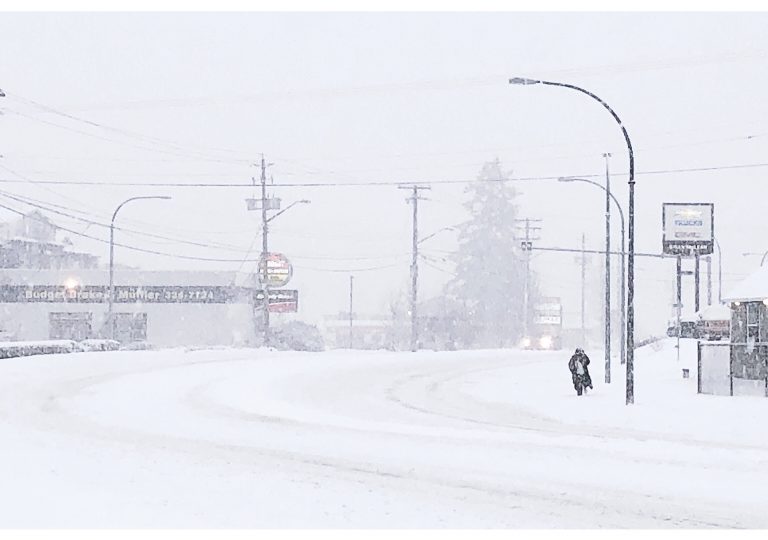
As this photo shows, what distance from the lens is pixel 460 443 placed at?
68.4ft

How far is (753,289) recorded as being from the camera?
1361 inches

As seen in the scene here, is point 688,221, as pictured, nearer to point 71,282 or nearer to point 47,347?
point 47,347

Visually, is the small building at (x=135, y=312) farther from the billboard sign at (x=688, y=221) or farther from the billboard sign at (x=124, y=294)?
the billboard sign at (x=688, y=221)

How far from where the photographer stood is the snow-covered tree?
110m

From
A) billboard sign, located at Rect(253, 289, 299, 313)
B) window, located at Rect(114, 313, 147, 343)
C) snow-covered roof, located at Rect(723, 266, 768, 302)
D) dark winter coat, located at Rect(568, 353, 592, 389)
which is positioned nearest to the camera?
snow-covered roof, located at Rect(723, 266, 768, 302)

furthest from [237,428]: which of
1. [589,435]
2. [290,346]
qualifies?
[290,346]

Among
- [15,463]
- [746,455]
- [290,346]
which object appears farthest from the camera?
[290,346]

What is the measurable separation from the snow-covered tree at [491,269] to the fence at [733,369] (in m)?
73.6

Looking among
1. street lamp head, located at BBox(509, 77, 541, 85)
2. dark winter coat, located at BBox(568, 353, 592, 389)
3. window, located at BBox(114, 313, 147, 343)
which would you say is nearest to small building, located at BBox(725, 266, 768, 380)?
dark winter coat, located at BBox(568, 353, 592, 389)

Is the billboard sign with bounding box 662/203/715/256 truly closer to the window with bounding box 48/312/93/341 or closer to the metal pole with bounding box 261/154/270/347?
the metal pole with bounding box 261/154/270/347

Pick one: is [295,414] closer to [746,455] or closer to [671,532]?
[746,455]

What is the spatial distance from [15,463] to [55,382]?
2161 centimetres

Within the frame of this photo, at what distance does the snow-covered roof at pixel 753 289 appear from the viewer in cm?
3381

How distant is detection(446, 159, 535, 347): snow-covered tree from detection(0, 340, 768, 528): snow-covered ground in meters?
70.3
